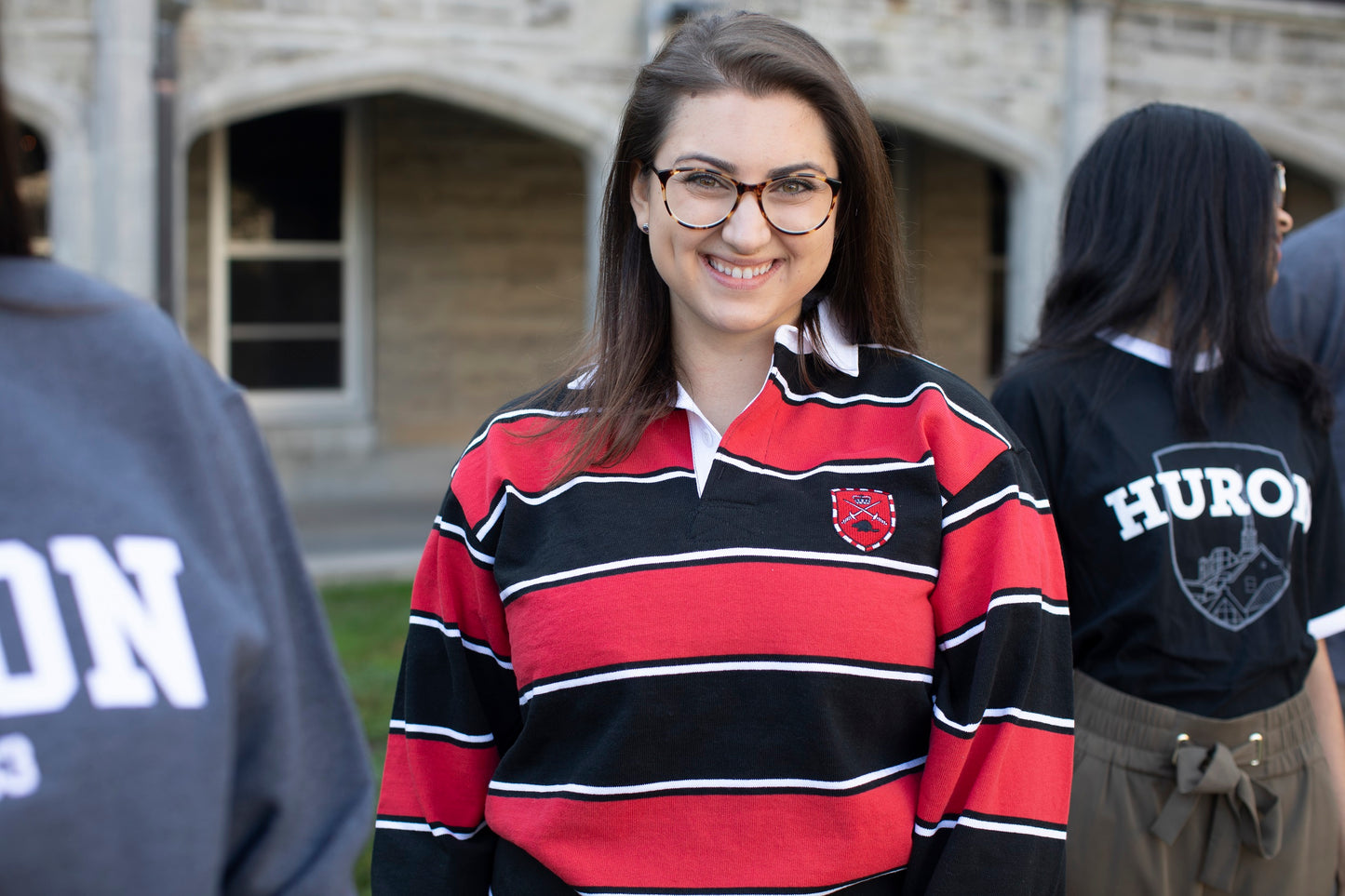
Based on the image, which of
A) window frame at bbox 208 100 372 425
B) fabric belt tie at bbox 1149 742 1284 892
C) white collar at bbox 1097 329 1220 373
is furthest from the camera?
window frame at bbox 208 100 372 425

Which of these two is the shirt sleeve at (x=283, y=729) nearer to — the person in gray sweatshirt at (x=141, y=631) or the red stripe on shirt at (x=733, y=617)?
the person in gray sweatshirt at (x=141, y=631)

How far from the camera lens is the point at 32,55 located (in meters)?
6.45

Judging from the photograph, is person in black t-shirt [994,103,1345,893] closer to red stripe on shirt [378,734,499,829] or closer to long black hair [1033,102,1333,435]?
long black hair [1033,102,1333,435]

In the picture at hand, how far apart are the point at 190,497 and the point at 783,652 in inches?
30.1

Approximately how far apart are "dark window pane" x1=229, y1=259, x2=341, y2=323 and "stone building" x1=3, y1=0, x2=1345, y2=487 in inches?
0.8

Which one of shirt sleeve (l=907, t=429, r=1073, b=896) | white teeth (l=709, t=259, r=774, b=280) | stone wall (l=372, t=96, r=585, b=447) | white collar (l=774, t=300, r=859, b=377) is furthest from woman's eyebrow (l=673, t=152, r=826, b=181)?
stone wall (l=372, t=96, r=585, b=447)

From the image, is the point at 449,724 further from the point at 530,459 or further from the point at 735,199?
the point at 735,199

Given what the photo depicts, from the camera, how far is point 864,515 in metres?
1.58

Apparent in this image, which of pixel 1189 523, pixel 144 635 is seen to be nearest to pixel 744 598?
pixel 144 635

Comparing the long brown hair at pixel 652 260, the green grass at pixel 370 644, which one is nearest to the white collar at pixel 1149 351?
the long brown hair at pixel 652 260

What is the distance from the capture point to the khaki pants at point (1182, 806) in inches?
78.3

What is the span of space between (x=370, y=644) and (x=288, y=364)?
4056 millimetres

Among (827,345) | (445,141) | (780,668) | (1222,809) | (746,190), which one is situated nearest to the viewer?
(780,668)

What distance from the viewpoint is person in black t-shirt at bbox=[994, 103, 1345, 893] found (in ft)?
6.60
